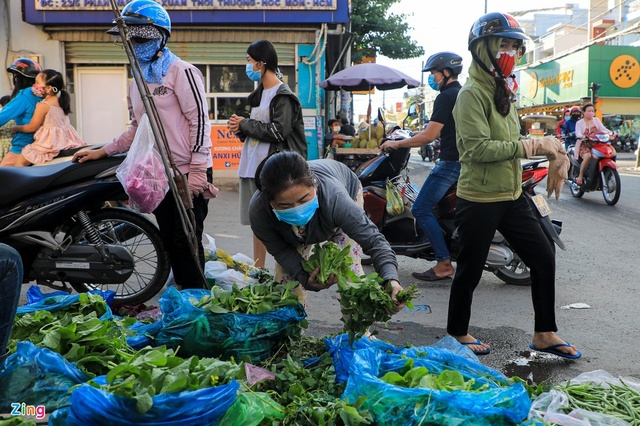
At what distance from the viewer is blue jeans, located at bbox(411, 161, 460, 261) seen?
5.98 meters

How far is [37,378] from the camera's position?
2.62 meters

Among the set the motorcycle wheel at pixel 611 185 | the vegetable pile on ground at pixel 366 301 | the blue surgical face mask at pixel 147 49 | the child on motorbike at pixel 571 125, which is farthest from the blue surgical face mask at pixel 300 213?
the child on motorbike at pixel 571 125

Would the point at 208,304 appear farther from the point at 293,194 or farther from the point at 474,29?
the point at 474,29

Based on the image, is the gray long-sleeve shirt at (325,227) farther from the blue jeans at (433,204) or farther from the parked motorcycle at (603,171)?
the parked motorcycle at (603,171)

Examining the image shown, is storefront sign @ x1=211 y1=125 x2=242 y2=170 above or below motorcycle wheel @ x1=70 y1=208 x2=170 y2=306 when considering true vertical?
above

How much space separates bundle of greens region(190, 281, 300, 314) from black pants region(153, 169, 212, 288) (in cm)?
89

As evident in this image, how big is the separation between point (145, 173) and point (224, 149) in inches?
411

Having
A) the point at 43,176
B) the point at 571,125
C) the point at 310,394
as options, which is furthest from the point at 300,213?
the point at 571,125

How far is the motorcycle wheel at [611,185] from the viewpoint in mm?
11586

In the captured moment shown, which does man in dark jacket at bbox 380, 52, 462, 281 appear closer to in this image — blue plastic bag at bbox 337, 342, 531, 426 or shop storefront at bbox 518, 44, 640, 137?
blue plastic bag at bbox 337, 342, 531, 426

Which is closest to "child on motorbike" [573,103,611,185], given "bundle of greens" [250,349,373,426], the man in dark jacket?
the man in dark jacket

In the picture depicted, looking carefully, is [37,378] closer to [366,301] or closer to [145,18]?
[366,301]

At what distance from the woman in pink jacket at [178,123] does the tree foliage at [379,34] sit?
2288cm

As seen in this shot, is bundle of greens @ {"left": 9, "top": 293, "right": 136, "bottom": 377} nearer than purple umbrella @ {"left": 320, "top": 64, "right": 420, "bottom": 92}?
Yes
